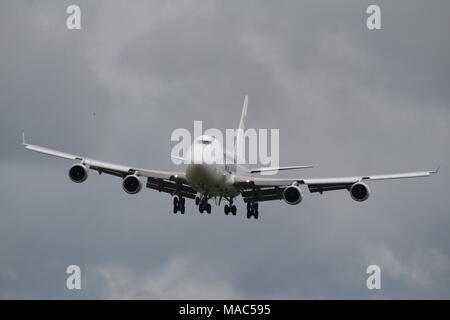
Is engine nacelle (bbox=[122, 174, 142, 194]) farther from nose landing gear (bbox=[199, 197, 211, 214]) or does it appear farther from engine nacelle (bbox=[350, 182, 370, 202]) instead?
engine nacelle (bbox=[350, 182, 370, 202])

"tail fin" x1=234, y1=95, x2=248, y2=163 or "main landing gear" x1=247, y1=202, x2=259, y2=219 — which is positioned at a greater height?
"tail fin" x1=234, y1=95, x2=248, y2=163

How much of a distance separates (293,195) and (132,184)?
46.3ft

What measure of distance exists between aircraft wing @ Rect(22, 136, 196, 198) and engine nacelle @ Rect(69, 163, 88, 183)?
1270mm

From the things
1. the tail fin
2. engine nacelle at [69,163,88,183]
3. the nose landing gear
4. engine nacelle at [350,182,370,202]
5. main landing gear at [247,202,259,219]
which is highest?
the tail fin

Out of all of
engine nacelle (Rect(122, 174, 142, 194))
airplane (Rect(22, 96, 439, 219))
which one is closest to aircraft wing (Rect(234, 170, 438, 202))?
airplane (Rect(22, 96, 439, 219))

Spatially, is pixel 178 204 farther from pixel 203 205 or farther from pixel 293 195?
pixel 293 195

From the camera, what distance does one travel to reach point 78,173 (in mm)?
86188

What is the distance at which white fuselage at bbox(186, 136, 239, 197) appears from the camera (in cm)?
7975

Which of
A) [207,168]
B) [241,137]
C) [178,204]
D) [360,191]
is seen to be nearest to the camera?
[207,168]

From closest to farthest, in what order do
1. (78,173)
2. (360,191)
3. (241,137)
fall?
(78,173) → (360,191) → (241,137)

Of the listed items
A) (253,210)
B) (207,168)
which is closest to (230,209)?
(253,210)

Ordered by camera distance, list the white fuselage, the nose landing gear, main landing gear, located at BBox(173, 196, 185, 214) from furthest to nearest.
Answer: main landing gear, located at BBox(173, 196, 185, 214), the nose landing gear, the white fuselage
